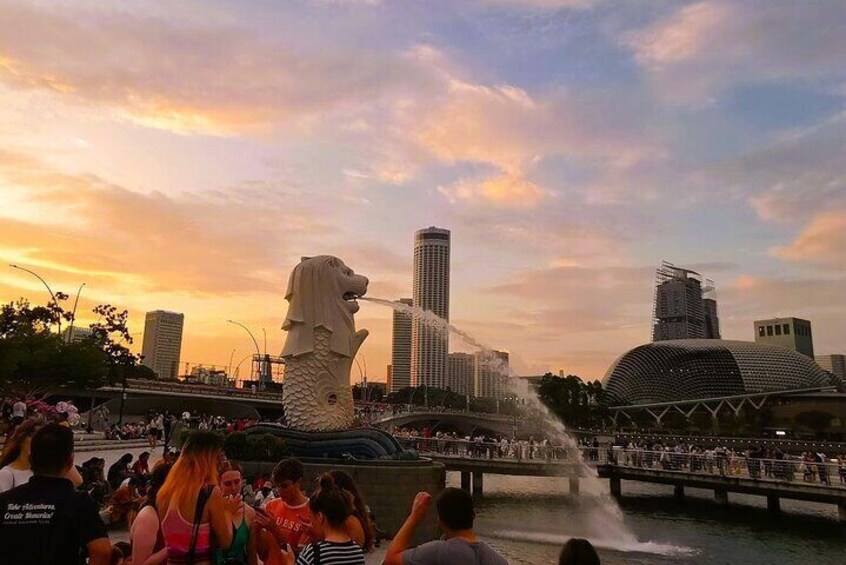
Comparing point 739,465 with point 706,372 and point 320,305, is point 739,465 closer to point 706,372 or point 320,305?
point 320,305

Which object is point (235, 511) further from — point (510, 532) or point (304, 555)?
point (510, 532)

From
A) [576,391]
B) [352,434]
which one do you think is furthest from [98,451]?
[576,391]

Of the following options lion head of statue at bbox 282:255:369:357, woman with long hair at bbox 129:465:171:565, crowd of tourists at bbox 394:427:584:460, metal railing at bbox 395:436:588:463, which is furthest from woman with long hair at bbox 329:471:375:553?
crowd of tourists at bbox 394:427:584:460

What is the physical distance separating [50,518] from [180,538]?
31.8 inches

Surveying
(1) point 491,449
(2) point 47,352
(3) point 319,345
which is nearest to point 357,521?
(3) point 319,345

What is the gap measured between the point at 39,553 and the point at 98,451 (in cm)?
2876

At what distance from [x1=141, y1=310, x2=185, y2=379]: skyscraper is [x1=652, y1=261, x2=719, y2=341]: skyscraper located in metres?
127

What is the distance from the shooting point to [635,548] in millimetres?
21438

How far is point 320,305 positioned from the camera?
24078mm

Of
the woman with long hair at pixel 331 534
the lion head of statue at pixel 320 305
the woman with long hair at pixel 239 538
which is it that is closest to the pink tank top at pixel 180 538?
Answer: the woman with long hair at pixel 239 538

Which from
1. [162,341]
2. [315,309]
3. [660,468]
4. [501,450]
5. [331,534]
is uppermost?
[162,341]

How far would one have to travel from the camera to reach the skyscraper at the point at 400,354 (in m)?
166

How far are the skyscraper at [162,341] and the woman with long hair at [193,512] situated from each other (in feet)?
558

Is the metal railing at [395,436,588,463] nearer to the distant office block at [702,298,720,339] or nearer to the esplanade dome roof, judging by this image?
the esplanade dome roof
